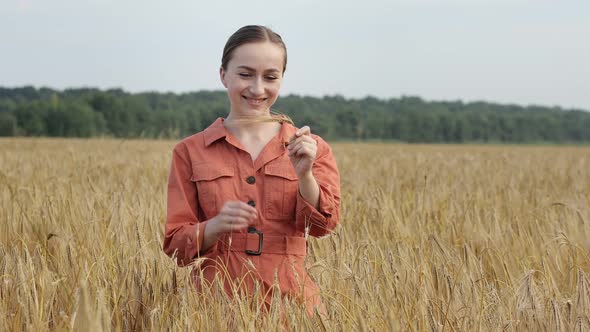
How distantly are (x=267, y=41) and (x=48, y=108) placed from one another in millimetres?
59302

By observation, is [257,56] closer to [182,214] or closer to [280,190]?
[280,190]

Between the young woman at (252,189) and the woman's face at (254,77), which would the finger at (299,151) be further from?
the woman's face at (254,77)

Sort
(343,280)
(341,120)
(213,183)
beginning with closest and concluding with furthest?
1. (343,280)
2. (213,183)
3. (341,120)

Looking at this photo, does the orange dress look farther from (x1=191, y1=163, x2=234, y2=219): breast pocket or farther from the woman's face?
the woman's face

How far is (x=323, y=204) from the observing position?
168 centimetres

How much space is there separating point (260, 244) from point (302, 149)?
0.29 metres

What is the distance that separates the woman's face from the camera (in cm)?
167

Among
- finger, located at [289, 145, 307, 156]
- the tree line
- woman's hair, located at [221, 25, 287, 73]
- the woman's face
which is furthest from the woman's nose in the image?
the tree line

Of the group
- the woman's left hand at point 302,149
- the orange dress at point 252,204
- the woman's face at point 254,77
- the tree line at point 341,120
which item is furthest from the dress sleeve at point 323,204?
the tree line at point 341,120

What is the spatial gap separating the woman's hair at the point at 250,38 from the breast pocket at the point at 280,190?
27 cm

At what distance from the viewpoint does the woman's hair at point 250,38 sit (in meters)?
1.69

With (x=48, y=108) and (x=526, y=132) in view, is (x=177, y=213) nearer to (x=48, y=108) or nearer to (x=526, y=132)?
(x=48, y=108)

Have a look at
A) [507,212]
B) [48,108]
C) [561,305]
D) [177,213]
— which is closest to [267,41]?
[177,213]

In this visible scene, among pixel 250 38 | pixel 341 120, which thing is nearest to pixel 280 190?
pixel 250 38
